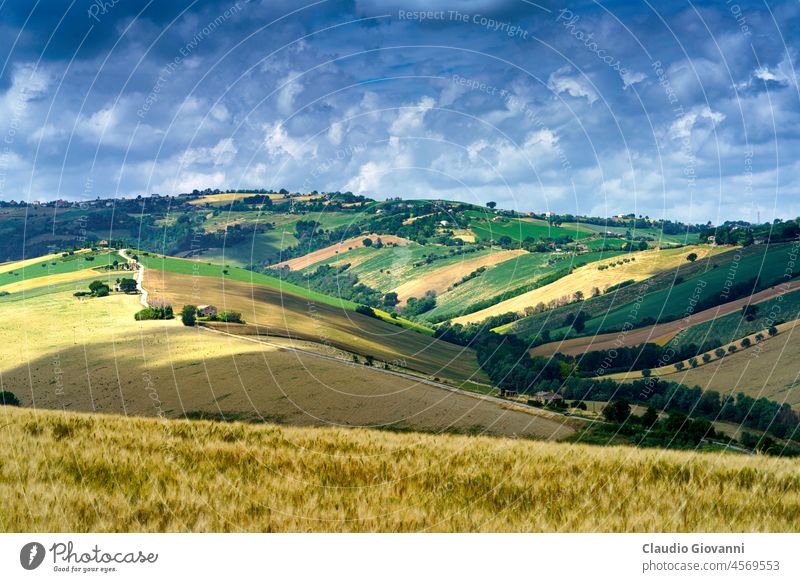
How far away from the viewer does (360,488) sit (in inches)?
684

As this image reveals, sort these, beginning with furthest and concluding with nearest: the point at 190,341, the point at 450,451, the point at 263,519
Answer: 1. the point at 190,341
2. the point at 450,451
3. the point at 263,519

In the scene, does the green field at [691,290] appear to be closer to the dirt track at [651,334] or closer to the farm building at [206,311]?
the dirt track at [651,334]

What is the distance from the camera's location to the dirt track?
137 m

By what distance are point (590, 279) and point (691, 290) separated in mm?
27781

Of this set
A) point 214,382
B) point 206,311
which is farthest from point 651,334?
point 214,382

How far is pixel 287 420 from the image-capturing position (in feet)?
178

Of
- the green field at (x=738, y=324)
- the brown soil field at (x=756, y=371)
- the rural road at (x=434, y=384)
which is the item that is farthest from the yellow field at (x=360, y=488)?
the green field at (x=738, y=324)

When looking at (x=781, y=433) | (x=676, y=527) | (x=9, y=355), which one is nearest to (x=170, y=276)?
(x=9, y=355)

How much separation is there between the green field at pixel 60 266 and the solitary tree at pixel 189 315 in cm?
4691

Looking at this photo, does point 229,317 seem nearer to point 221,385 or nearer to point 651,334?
point 221,385

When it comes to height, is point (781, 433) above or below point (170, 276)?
below

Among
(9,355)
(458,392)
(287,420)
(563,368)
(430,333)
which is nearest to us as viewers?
(287,420)
